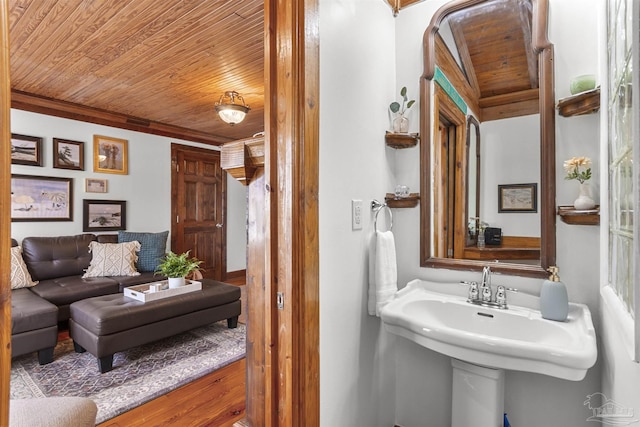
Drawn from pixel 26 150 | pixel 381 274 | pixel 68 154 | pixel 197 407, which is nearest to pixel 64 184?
pixel 68 154

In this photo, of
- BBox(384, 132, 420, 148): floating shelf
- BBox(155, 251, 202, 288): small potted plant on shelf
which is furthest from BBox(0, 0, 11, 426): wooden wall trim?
BBox(155, 251, 202, 288): small potted plant on shelf

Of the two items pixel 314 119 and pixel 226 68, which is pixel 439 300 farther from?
pixel 226 68

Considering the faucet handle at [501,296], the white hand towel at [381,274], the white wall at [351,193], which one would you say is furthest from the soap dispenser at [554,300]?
the white wall at [351,193]

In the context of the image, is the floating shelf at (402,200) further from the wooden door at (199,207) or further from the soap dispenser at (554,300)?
the wooden door at (199,207)

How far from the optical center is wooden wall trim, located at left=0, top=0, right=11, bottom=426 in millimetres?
527

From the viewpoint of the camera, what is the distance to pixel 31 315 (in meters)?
2.37

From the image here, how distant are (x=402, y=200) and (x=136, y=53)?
2596 millimetres

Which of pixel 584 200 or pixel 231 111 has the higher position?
pixel 231 111

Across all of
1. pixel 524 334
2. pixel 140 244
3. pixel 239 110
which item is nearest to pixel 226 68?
pixel 239 110

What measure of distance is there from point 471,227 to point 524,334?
51cm

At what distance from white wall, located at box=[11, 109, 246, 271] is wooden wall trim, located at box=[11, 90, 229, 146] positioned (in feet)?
0.20

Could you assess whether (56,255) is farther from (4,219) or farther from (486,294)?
(486,294)

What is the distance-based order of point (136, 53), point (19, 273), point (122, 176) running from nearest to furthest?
1. point (136, 53)
2. point (19, 273)
3. point (122, 176)

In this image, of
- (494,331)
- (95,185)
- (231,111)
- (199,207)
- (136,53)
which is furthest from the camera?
(199,207)
